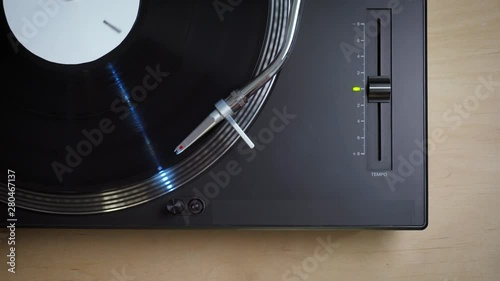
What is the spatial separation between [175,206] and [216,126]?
0.12 meters

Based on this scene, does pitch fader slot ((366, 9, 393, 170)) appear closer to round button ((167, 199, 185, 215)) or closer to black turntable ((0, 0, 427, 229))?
black turntable ((0, 0, 427, 229))

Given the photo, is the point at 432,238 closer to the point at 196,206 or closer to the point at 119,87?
the point at 196,206

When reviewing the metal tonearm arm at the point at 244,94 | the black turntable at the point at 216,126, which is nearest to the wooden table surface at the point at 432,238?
the black turntable at the point at 216,126

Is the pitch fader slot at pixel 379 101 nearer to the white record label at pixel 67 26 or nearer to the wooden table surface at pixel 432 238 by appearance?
the wooden table surface at pixel 432 238

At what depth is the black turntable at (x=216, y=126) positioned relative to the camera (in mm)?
787

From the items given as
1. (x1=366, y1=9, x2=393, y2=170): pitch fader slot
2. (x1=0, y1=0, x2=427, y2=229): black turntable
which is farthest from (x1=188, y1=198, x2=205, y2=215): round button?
(x1=366, y1=9, x2=393, y2=170): pitch fader slot

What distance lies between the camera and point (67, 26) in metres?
0.80

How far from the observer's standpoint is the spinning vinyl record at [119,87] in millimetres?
778

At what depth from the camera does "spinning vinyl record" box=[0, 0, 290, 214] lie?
2.55 ft

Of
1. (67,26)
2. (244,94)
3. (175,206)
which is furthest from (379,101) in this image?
(67,26)

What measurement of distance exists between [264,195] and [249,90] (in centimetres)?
14

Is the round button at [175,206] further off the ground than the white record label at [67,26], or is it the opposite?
the white record label at [67,26]

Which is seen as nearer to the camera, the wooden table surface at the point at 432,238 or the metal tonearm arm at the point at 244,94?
the metal tonearm arm at the point at 244,94

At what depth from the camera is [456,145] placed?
2.87 ft
